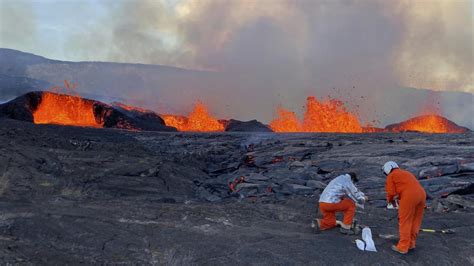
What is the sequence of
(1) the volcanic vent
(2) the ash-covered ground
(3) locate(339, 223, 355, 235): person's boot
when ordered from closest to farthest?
(2) the ash-covered ground, (3) locate(339, 223, 355, 235): person's boot, (1) the volcanic vent

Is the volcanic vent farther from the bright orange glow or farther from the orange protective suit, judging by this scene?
the orange protective suit

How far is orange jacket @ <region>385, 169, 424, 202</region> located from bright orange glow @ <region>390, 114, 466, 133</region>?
55050mm

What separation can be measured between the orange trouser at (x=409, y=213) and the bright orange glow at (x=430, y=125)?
5493 centimetres

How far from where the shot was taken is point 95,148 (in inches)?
840

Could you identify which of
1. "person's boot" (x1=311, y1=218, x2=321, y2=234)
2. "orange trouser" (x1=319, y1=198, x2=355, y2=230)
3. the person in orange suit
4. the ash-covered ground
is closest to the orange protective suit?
the person in orange suit

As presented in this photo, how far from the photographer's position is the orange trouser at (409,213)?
8141mm

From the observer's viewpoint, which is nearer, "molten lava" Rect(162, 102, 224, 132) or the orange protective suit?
the orange protective suit

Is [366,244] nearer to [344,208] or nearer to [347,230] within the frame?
[347,230]

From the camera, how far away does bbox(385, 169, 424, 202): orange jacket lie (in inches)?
322

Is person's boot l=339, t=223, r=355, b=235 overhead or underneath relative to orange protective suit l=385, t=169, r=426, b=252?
underneath

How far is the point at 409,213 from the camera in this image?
8.16m

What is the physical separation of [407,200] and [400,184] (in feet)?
1.07

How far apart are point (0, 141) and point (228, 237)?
11.6m

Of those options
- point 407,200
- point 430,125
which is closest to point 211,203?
point 407,200
